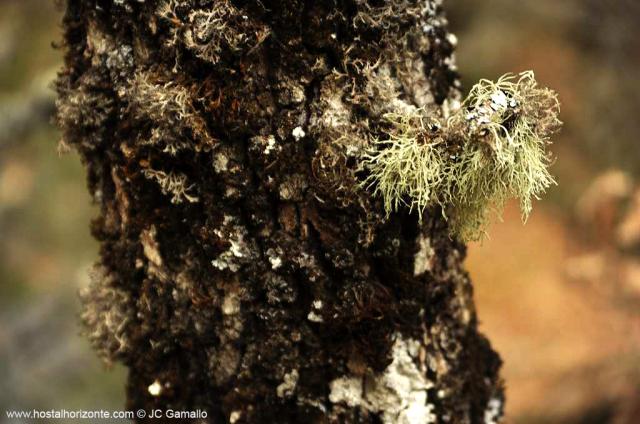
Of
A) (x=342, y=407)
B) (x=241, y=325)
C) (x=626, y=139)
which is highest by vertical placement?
(x=626, y=139)

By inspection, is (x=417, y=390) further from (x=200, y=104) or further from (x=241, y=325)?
(x=200, y=104)

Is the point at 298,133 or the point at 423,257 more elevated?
the point at 298,133

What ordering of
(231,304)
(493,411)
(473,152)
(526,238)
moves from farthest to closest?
1. (526,238)
2. (493,411)
3. (231,304)
4. (473,152)

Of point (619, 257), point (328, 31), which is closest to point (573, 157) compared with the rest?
point (619, 257)

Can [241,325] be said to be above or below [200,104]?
below

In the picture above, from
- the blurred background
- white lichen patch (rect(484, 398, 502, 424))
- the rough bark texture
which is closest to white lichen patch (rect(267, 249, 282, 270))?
the rough bark texture

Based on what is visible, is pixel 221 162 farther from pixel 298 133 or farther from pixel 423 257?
pixel 423 257

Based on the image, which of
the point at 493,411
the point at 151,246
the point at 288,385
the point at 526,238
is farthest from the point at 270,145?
the point at 526,238
